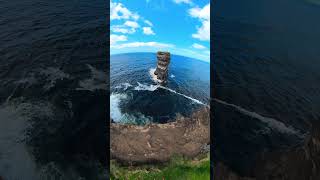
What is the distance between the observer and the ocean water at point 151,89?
1009cm

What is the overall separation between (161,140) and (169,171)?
665 mm

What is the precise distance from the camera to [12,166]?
939 cm

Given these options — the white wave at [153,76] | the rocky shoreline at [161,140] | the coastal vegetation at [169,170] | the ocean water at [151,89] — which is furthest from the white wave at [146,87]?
the coastal vegetation at [169,170]

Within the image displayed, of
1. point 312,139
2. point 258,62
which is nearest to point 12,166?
point 258,62

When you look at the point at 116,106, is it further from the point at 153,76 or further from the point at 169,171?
the point at 169,171

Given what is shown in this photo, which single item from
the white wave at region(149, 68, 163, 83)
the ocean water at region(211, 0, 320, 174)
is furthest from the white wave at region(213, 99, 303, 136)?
the white wave at region(149, 68, 163, 83)

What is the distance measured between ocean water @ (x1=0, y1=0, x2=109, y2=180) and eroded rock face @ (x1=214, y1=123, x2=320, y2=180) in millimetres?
2541

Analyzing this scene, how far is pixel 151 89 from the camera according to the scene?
408 inches

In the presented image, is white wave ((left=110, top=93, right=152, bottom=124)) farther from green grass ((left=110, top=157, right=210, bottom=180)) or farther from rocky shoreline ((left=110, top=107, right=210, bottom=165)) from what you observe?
green grass ((left=110, top=157, right=210, bottom=180))

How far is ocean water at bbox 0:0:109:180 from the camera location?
9492 mm

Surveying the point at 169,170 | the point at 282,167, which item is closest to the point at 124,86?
the point at 169,170

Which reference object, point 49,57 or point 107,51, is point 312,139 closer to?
point 107,51

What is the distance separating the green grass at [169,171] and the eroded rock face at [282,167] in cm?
28

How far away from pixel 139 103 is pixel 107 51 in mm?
1286
